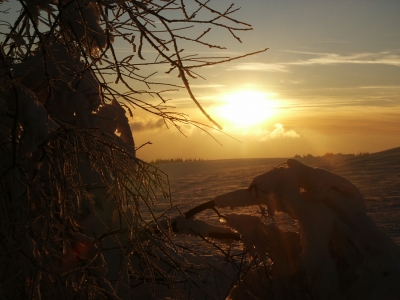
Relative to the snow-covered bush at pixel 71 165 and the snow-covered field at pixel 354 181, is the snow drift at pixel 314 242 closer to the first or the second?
the snow-covered bush at pixel 71 165

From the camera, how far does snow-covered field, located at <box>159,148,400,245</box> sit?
7266 mm

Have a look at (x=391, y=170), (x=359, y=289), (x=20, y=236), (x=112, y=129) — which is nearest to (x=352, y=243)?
(x=359, y=289)

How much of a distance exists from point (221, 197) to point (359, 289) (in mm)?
1337

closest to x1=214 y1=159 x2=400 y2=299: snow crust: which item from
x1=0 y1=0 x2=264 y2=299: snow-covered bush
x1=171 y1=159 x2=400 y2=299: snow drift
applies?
x1=171 y1=159 x2=400 y2=299: snow drift

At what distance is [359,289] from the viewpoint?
3.51m

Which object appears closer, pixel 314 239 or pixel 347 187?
pixel 314 239

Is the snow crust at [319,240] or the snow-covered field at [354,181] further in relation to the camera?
the snow-covered field at [354,181]

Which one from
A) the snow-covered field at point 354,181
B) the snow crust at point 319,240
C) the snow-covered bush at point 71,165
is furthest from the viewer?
the snow-covered field at point 354,181

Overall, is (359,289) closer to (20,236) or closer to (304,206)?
(304,206)

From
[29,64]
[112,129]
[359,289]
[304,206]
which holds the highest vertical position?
[29,64]

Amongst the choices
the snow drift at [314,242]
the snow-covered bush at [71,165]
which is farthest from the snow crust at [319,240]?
the snow-covered bush at [71,165]

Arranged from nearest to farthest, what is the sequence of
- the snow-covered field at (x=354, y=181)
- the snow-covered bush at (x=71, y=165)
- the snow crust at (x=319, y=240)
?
1. the snow-covered bush at (x=71, y=165)
2. the snow crust at (x=319, y=240)
3. the snow-covered field at (x=354, y=181)

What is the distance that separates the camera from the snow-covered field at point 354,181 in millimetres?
7266

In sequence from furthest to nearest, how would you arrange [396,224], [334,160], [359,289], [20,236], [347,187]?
1. [334,160]
2. [396,224]
3. [347,187]
4. [359,289]
5. [20,236]
